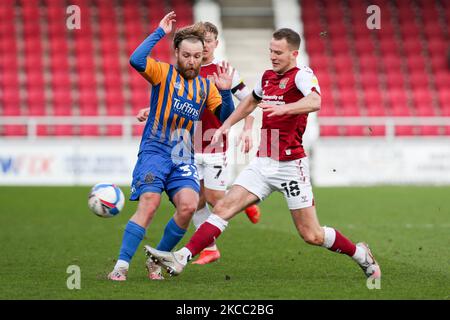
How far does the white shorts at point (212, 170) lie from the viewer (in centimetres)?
864

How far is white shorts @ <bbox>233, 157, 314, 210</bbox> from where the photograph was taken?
6.79m

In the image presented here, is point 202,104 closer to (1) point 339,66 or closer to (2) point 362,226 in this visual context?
(2) point 362,226

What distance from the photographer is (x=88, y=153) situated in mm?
17969

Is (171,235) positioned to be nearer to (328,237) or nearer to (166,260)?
(166,260)

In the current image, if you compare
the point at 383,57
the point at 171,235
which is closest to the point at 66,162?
the point at 383,57

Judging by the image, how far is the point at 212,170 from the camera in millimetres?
8648

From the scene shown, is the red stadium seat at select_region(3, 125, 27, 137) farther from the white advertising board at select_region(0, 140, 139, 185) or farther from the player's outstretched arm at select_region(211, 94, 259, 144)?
the player's outstretched arm at select_region(211, 94, 259, 144)

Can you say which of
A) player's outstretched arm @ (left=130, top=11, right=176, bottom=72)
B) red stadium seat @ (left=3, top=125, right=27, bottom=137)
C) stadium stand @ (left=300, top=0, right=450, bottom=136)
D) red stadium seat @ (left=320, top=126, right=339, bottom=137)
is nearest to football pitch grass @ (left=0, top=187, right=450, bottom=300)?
player's outstretched arm @ (left=130, top=11, right=176, bottom=72)

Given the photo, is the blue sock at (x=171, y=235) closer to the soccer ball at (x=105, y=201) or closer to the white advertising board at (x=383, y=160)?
the soccer ball at (x=105, y=201)

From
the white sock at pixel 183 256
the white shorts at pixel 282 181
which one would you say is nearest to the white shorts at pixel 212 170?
the white shorts at pixel 282 181

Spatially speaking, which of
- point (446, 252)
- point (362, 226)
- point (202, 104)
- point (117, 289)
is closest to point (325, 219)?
point (362, 226)

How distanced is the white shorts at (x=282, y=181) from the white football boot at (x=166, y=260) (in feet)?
2.65

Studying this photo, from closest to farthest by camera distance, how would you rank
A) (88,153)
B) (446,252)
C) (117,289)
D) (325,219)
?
(117,289), (446,252), (325,219), (88,153)

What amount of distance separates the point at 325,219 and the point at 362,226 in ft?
3.40
